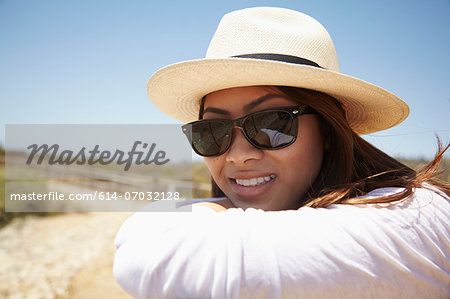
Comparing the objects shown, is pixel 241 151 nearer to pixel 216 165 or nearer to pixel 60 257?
pixel 216 165

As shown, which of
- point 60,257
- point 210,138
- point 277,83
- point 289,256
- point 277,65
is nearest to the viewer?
point 289,256

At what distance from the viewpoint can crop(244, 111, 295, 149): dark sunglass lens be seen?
58.8 inches

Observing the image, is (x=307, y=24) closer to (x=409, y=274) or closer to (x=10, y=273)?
(x=409, y=274)

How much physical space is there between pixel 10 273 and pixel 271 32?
45.4 ft

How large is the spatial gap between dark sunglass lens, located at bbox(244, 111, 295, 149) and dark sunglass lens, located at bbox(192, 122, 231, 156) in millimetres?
150

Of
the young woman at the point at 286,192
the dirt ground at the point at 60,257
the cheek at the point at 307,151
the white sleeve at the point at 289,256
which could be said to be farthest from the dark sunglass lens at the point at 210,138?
the dirt ground at the point at 60,257

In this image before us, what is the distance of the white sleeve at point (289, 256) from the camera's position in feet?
2.31

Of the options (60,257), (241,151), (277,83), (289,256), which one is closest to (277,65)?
(277,83)

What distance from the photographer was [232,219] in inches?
31.5

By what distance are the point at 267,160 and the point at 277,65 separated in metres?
0.48

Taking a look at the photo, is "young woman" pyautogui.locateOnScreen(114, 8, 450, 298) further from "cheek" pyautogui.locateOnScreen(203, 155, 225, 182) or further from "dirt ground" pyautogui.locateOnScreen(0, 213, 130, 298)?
"dirt ground" pyautogui.locateOnScreen(0, 213, 130, 298)

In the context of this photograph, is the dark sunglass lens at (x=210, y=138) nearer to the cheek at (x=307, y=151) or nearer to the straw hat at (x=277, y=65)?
the straw hat at (x=277, y=65)

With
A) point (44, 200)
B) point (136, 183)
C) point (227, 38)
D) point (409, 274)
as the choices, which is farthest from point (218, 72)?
point (44, 200)

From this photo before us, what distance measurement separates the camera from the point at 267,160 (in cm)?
154
